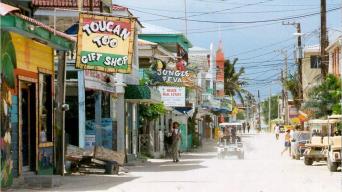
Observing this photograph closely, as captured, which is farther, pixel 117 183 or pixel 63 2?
pixel 63 2

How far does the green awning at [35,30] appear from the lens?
16688 mm

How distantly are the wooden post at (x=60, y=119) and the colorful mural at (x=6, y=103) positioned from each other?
3.54m

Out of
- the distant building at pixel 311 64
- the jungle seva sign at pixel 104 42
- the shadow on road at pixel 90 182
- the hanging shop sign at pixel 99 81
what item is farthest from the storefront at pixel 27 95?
the distant building at pixel 311 64

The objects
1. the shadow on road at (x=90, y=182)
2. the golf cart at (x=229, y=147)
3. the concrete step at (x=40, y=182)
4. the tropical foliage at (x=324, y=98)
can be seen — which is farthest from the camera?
the tropical foliage at (x=324, y=98)

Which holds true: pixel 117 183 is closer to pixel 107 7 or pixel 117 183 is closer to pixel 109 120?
pixel 109 120

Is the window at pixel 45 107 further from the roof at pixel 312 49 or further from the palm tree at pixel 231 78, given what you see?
the palm tree at pixel 231 78

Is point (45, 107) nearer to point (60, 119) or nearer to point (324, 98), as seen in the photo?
point (60, 119)

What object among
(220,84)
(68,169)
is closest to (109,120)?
(68,169)

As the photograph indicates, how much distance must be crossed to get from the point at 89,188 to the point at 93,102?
1193 cm

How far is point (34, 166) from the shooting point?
21.7 m

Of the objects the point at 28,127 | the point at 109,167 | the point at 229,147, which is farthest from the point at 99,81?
the point at 229,147

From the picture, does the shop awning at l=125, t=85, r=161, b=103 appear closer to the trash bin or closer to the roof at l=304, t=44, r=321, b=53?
the trash bin

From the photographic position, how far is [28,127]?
21469mm

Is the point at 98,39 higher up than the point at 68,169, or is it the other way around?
the point at 98,39
